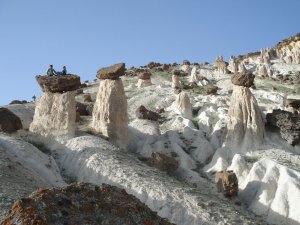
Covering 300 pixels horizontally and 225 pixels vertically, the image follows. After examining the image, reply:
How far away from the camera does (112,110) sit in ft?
109

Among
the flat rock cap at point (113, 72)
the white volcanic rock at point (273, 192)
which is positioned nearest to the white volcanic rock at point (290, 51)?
the flat rock cap at point (113, 72)

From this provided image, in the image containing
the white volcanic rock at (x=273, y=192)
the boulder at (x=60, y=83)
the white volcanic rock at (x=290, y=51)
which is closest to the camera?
the white volcanic rock at (x=273, y=192)

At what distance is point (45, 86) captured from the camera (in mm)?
A: 31844

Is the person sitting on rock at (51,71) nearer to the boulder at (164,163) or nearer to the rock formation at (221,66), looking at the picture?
the boulder at (164,163)

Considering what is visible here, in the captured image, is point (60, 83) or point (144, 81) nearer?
point (60, 83)

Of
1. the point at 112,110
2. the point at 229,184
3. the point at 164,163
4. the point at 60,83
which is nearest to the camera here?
the point at 229,184

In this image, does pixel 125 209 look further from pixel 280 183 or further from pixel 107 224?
pixel 280 183

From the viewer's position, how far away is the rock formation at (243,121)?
33031 mm

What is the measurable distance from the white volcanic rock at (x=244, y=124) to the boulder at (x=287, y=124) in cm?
141

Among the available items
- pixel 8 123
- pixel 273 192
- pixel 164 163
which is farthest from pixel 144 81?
pixel 273 192

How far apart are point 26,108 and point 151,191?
22216 millimetres

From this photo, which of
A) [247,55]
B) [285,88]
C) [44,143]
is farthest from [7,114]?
[247,55]

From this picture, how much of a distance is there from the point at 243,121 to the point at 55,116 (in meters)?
13.3

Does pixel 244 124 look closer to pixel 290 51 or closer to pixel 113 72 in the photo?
pixel 113 72
